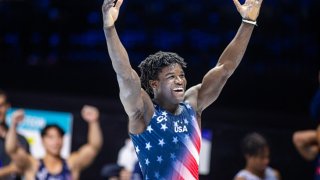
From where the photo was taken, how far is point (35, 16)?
10586 mm

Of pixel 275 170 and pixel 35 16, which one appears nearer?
pixel 275 170

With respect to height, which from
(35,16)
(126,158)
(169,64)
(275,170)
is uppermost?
(35,16)

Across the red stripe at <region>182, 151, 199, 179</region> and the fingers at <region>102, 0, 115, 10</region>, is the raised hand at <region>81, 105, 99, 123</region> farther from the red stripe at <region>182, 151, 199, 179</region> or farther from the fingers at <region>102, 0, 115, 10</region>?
the fingers at <region>102, 0, 115, 10</region>

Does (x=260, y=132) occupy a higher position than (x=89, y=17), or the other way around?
(x=89, y=17)

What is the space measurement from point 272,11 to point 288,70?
1.03 metres

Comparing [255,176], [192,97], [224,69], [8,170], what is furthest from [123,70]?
[8,170]

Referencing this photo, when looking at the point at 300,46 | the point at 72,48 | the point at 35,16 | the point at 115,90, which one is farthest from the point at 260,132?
the point at 35,16

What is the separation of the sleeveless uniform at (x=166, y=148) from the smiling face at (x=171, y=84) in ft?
0.37

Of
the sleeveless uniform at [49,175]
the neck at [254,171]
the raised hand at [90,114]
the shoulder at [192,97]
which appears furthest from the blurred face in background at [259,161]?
the shoulder at [192,97]

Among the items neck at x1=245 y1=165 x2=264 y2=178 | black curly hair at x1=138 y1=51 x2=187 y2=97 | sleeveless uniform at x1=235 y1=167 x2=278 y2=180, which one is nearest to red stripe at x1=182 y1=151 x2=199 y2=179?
black curly hair at x1=138 y1=51 x2=187 y2=97

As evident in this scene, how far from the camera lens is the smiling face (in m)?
4.48

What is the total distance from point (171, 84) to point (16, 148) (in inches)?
166

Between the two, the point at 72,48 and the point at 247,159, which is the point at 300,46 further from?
the point at 72,48

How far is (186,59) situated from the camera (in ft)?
29.3
